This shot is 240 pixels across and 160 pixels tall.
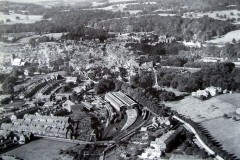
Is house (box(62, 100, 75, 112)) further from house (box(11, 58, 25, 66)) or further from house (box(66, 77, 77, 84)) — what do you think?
house (box(11, 58, 25, 66))

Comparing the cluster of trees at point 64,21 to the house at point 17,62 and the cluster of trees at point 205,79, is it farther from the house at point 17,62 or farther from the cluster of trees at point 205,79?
the cluster of trees at point 205,79

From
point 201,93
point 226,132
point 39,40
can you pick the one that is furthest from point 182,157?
point 39,40

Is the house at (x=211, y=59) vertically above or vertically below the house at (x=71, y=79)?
above

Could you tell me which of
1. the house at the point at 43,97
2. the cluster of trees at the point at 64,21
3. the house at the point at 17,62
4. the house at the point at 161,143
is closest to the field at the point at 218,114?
the house at the point at 161,143

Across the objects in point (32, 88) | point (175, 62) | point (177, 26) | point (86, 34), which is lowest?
point (32, 88)

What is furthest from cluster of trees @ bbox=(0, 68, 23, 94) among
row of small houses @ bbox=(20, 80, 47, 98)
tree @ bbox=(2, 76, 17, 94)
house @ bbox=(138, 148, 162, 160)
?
house @ bbox=(138, 148, 162, 160)

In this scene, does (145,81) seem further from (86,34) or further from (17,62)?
(86,34)
